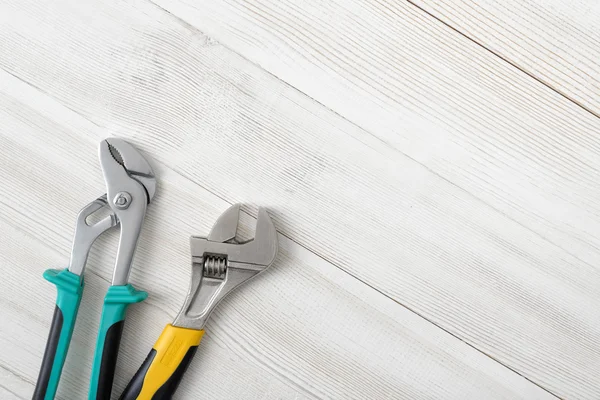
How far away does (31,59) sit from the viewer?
0.81 m

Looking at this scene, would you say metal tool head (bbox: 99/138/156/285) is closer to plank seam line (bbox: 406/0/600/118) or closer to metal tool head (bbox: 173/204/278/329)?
metal tool head (bbox: 173/204/278/329)

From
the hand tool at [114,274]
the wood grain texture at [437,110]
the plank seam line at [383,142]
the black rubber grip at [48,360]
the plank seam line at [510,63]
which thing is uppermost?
the plank seam line at [510,63]

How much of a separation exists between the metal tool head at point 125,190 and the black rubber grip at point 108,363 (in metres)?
0.07

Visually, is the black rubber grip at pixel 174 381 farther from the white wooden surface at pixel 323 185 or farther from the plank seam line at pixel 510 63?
the plank seam line at pixel 510 63

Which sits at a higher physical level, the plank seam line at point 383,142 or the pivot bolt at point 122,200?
the plank seam line at point 383,142

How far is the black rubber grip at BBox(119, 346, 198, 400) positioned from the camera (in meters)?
0.79

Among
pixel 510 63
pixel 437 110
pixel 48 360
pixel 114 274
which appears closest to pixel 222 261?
pixel 114 274

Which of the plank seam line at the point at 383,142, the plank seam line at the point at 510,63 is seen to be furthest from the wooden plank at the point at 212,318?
the plank seam line at the point at 510,63

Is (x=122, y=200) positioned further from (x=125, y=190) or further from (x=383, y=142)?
(x=383, y=142)

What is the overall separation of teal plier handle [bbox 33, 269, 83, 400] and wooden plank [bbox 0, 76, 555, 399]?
50 millimetres

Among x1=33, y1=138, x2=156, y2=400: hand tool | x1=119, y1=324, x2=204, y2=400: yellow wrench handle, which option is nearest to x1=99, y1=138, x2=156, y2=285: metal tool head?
x1=33, y1=138, x2=156, y2=400: hand tool

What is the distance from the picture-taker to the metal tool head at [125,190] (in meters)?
0.79

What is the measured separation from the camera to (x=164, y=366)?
0.79 m

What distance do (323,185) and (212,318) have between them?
26cm
